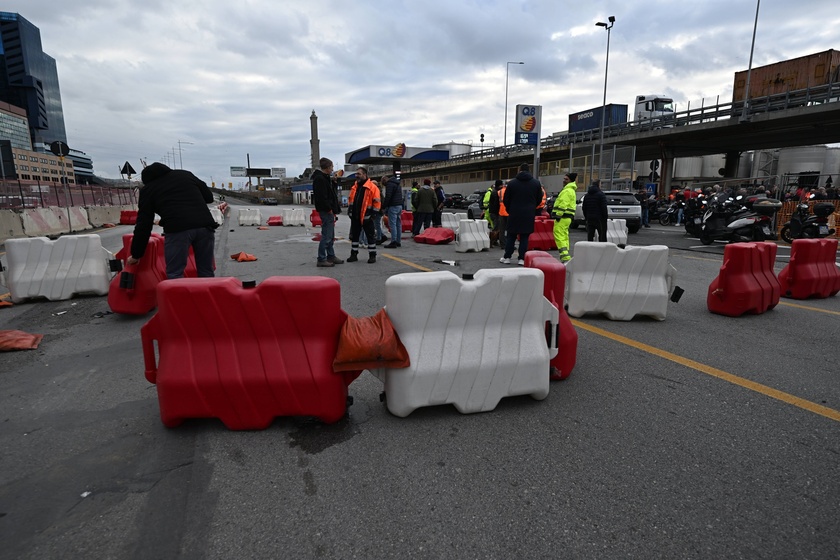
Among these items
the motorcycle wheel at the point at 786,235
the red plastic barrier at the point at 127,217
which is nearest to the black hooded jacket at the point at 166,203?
the motorcycle wheel at the point at 786,235

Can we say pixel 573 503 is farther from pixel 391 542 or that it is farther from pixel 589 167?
pixel 589 167

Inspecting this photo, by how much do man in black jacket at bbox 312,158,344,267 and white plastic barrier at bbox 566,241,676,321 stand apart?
189 inches

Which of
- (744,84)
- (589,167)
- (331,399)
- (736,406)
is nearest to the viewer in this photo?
(331,399)

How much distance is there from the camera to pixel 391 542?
76.6 inches

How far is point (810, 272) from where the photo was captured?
649cm

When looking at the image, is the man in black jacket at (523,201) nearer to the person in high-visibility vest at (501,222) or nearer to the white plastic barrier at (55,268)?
the person in high-visibility vest at (501,222)

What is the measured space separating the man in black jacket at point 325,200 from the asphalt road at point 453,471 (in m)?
5.19

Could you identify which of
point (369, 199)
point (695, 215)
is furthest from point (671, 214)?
point (369, 199)

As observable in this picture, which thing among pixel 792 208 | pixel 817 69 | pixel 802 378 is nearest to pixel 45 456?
pixel 802 378

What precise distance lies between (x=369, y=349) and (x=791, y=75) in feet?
114

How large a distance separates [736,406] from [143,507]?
11.5ft

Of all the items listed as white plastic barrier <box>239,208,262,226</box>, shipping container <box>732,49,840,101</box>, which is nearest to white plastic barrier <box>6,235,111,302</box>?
white plastic barrier <box>239,208,262,226</box>

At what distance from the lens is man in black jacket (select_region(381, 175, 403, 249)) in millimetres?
11812

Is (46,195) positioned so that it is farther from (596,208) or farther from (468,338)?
(468,338)
